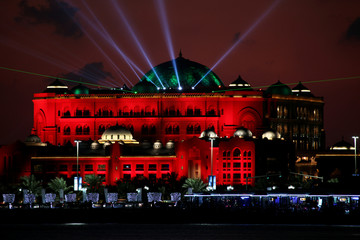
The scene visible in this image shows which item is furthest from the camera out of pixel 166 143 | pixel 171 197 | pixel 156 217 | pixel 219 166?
pixel 166 143

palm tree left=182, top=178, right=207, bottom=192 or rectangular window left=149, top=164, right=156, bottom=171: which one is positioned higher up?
rectangular window left=149, top=164, right=156, bottom=171

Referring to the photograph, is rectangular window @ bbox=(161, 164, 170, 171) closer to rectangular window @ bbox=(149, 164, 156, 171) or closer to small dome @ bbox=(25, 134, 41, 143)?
rectangular window @ bbox=(149, 164, 156, 171)

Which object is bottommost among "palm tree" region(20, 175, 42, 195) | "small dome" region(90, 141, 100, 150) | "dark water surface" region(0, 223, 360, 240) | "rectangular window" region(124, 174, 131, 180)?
"dark water surface" region(0, 223, 360, 240)

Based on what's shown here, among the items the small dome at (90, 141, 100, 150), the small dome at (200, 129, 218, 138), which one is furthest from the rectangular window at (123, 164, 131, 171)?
the small dome at (200, 129, 218, 138)

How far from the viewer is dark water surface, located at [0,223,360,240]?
90.6 meters

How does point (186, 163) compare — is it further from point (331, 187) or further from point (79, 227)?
point (79, 227)

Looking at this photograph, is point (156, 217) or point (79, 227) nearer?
point (79, 227)

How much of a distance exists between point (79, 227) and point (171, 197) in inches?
1698

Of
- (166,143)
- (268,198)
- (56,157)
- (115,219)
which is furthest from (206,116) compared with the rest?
(115,219)

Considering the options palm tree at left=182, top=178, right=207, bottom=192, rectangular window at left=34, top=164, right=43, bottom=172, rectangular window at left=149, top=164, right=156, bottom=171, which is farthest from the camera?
rectangular window at left=34, top=164, right=43, bottom=172

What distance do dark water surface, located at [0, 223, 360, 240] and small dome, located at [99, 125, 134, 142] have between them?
3435 inches

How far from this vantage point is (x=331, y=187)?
116062 millimetres

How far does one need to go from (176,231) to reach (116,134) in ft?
324

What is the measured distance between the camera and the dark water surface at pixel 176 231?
297 feet
